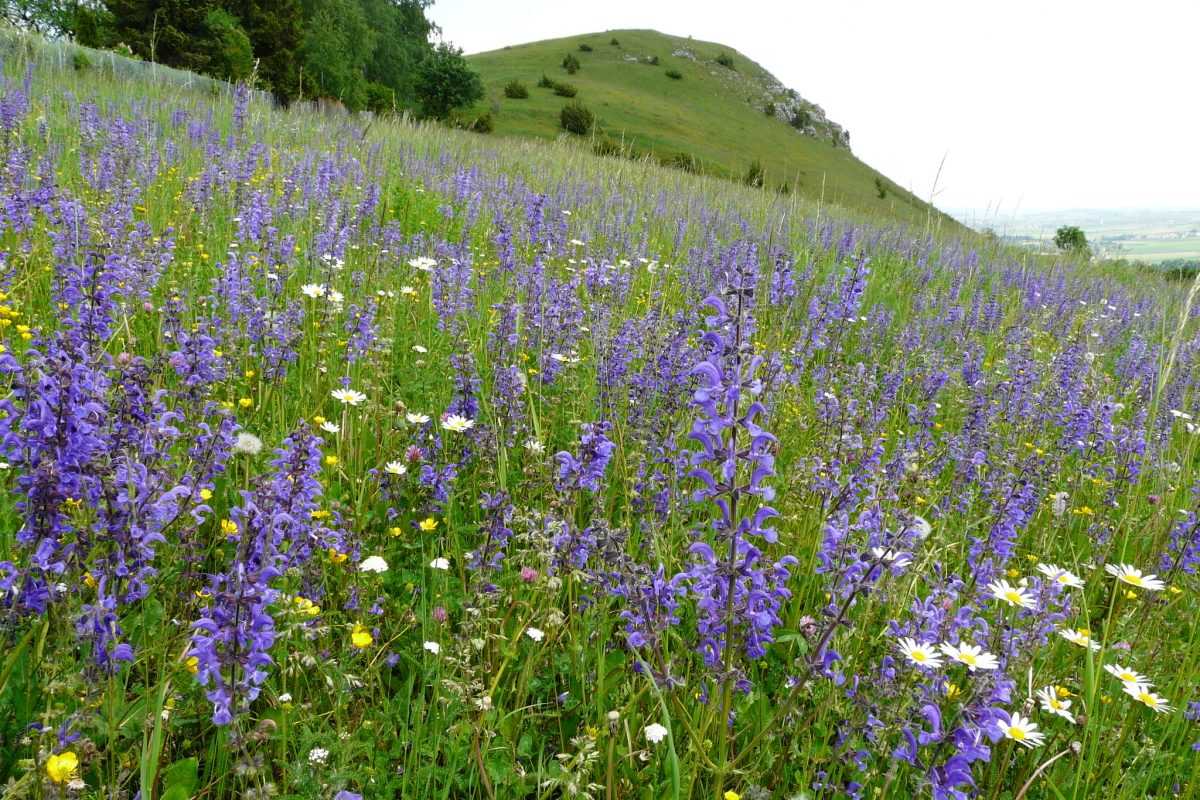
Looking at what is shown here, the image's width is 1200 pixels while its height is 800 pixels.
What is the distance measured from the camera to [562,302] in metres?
4.18

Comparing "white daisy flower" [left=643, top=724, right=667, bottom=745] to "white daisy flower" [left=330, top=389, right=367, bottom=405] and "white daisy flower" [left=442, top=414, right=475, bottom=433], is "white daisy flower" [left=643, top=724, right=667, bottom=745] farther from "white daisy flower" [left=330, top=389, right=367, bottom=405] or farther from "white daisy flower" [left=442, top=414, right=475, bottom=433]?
"white daisy flower" [left=330, top=389, right=367, bottom=405]

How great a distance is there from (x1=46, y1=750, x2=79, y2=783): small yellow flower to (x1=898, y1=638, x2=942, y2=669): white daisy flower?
71.0 inches

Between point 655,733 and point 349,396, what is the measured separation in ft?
7.04

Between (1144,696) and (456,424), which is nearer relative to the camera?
(1144,696)

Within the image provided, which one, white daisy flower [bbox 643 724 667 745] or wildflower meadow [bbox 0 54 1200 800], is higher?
wildflower meadow [bbox 0 54 1200 800]

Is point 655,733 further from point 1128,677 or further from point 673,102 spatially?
point 673,102

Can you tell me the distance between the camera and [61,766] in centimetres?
119

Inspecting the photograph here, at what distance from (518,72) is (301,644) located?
2502 inches

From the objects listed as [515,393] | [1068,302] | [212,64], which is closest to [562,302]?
[515,393]

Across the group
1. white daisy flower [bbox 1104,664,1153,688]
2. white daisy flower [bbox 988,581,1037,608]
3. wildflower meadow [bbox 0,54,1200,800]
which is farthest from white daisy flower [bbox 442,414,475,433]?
white daisy flower [bbox 1104,664,1153,688]

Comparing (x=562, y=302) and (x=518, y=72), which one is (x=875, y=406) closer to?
(x=562, y=302)

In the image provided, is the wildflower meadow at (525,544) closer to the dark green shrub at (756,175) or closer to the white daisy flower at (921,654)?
the white daisy flower at (921,654)

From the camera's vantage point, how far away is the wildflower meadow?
147 centimetres

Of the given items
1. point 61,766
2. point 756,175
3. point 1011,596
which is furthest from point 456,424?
point 756,175
